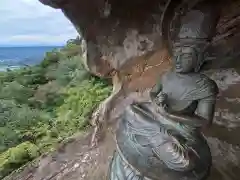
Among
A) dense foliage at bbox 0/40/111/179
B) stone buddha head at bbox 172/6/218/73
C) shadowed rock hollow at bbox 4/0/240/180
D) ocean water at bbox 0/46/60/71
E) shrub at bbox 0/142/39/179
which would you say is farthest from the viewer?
ocean water at bbox 0/46/60/71

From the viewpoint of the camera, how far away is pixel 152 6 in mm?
1730

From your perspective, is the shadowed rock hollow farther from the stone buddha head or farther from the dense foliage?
the dense foliage

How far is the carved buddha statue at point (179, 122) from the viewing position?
135 centimetres

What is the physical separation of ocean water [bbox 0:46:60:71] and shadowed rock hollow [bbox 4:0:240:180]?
9.59 feet

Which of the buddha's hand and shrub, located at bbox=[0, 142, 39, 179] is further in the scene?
shrub, located at bbox=[0, 142, 39, 179]

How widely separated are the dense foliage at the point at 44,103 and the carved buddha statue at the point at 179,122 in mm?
1635

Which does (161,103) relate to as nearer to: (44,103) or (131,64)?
(131,64)

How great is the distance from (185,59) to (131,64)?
2.23 ft

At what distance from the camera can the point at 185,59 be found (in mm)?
1392

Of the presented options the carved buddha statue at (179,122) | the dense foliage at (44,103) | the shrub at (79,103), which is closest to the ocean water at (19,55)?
the dense foliage at (44,103)

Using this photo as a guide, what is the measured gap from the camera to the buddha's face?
1.38m

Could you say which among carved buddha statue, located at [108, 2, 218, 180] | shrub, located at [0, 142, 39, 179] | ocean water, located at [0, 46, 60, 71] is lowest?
shrub, located at [0, 142, 39, 179]

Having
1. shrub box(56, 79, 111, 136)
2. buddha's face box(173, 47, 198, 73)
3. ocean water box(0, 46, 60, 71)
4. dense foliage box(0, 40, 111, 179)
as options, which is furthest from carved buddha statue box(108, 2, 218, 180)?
ocean water box(0, 46, 60, 71)

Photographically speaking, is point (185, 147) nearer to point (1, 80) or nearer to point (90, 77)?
point (90, 77)
